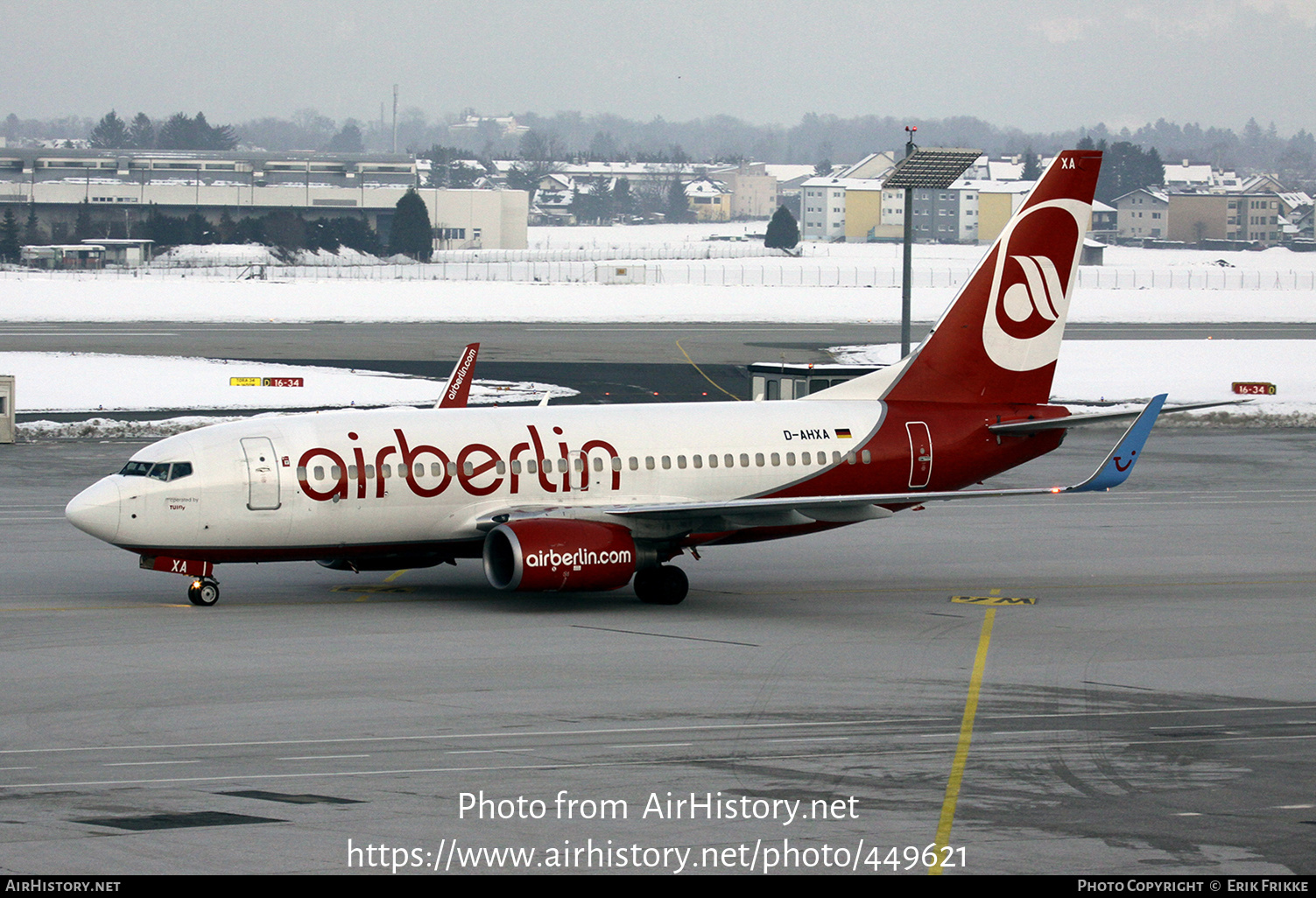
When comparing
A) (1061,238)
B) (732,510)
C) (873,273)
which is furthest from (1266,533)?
(873,273)

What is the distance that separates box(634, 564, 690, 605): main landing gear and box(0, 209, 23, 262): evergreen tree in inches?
5794

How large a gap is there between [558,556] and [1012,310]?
1302cm

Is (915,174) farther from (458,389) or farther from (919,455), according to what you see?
(919,455)

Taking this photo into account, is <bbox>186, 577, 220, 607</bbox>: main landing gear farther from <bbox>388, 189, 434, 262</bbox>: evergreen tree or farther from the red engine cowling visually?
<bbox>388, 189, 434, 262</bbox>: evergreen tree

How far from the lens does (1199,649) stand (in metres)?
28.4

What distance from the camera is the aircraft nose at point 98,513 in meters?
30.7

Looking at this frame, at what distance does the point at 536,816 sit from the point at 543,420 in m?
17.0

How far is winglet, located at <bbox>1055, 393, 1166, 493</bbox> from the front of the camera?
3097cm

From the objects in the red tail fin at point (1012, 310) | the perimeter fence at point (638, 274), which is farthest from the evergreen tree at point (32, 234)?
the red tail fin at point (1012, 310)

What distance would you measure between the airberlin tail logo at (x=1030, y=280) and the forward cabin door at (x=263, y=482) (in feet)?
52.8

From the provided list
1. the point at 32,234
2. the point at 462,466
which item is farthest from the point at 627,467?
the point at 32,234

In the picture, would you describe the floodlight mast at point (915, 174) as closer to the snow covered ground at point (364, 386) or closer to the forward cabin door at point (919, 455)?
the snow covered ground at point (364, 386)

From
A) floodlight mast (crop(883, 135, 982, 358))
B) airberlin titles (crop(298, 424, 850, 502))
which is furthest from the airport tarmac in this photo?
floodlight mast (crop(883, 135, 982, 358))

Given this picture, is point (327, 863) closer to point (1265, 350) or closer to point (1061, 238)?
point (1061, 238)
